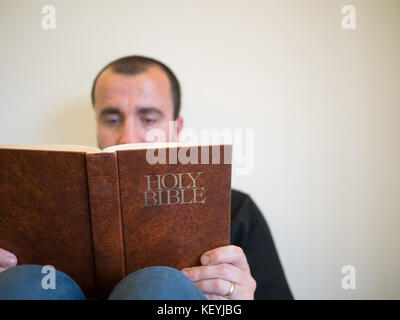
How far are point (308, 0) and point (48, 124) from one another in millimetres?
1178

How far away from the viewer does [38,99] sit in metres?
1.09

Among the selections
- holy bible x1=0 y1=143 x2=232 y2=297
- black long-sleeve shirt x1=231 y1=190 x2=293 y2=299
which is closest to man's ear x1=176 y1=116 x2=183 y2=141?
black long-sleeve shirt x1=231 y1=190 x2=293 y2=299

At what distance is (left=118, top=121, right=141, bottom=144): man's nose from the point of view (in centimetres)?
89

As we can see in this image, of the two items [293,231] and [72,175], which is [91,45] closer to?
[72,175]

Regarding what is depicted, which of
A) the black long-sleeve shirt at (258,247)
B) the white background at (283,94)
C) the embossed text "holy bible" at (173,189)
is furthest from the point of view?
the white background at (283,94)

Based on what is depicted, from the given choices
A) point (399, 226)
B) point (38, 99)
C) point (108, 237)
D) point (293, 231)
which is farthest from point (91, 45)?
point (399, 226)

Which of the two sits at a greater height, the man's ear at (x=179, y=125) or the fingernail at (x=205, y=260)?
the man's ear at (x=179, y=125)

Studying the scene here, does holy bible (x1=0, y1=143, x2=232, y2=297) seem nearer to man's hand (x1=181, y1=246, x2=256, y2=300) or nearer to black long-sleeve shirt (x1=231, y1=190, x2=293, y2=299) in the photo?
man's hand (x1=181, y1=246, x2=256, y2=300)

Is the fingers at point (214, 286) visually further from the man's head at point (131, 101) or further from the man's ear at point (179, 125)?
the man's ear at point (179, 125)

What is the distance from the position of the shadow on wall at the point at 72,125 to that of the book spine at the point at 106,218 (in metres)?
0.70

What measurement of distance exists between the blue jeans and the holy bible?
10 cm

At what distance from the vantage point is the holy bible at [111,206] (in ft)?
1.68

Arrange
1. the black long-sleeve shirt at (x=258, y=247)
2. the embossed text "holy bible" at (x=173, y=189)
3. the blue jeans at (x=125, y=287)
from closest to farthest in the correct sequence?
the blue jeans at (x=125, y=287)
the embossed text "holy bible" at (x=173, y=189)
the black long-sleeve shirt at (x=258, y=247)

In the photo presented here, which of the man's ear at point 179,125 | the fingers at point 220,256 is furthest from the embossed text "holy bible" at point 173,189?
the man's ear at point 179,125
